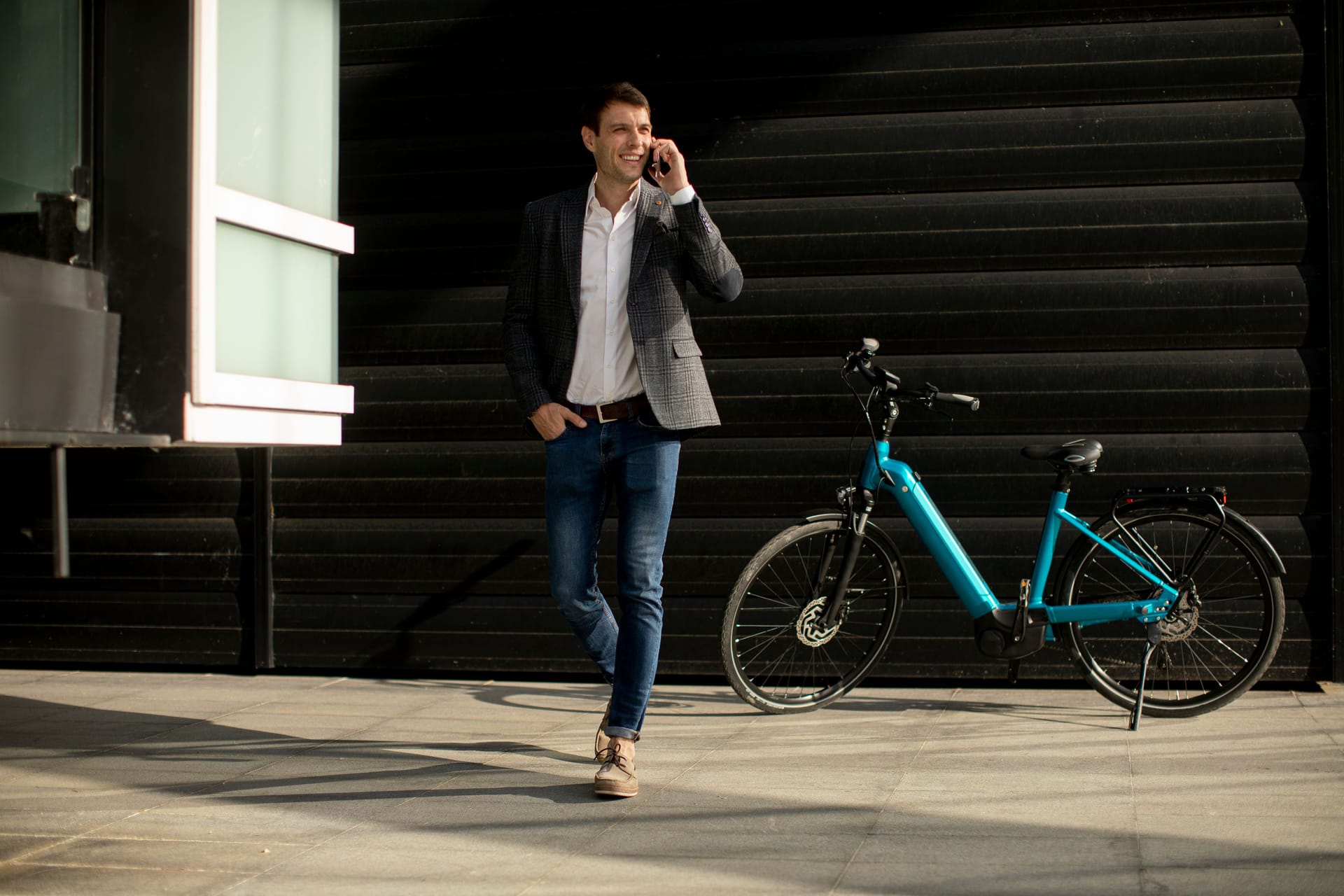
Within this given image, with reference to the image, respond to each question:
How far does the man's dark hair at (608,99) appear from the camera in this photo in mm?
3867

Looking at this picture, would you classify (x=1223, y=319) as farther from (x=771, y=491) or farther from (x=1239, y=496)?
(x=771, y=491)

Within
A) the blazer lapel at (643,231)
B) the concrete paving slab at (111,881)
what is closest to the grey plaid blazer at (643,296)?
the blazer lapel at (643,231)

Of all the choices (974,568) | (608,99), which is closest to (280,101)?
(608,99)

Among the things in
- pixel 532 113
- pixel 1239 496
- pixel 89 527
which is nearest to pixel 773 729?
pixel 1239 496

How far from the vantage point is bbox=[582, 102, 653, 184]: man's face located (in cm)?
387

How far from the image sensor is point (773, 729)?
15.2 ft

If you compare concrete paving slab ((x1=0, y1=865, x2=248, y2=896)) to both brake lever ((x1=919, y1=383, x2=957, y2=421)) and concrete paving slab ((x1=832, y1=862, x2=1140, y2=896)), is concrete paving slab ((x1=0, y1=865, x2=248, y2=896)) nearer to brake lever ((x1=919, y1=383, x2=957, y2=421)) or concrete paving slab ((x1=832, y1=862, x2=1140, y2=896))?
concrete paving slab ((x1=832, y1=862, x2=1140, y2=896))

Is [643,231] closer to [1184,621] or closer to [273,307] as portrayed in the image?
[273,307]

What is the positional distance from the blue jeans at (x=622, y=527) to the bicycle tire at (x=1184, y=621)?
63.2 inches

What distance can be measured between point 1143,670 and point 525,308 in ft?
7.42


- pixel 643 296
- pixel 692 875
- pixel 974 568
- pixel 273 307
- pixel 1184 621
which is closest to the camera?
pixel 692 875

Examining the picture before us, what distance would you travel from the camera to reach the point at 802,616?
15.9 ft

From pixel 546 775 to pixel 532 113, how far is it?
2699 mm

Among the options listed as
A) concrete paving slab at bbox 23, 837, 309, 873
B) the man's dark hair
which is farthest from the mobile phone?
concrete paving slab at bbox 23, 837, 309, 873
